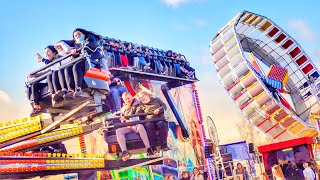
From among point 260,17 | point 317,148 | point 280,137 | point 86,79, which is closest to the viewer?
point 86,79

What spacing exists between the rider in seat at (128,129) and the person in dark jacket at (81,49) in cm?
273

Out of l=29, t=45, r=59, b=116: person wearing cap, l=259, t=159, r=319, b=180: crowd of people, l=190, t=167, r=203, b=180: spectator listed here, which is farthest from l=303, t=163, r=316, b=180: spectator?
l=29, t=45, r=59, b=116: person wearing cap

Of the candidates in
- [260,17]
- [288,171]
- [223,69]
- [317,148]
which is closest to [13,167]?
[288,171]

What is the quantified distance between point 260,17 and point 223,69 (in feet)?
10.3

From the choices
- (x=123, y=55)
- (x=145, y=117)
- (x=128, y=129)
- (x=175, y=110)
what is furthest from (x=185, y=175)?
(x=123, y=55)

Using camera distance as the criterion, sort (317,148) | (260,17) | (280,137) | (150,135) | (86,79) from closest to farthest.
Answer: (86,79) < (150,135) < (317,148) < (280,137) < (260,17)

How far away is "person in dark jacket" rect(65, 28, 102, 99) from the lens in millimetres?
7462

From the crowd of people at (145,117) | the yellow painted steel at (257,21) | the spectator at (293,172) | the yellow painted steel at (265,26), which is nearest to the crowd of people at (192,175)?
the crowd of people at (145,117)

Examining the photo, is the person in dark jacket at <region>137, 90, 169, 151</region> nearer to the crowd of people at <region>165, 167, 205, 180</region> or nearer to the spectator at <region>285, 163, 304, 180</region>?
the crowd of people at <region>165, 167, 205, 180</region>

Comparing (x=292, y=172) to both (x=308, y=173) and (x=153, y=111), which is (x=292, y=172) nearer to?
(x=308, y=173)

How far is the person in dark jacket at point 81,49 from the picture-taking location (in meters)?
7.46

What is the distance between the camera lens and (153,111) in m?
11.0

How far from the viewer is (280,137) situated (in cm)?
1498

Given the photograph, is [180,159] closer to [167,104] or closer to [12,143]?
[167,104]
